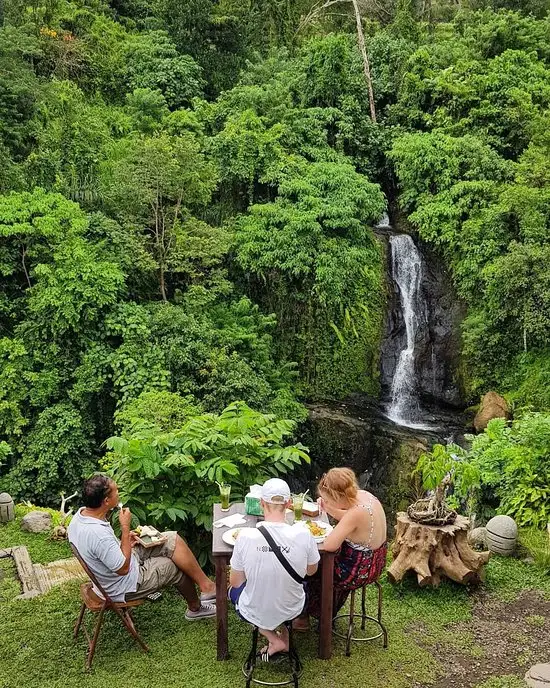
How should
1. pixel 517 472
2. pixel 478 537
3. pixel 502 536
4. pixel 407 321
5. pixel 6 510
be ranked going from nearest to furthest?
pixel 502 536, pixel 478 537, pixel 6 510, pixel 517 472, pixel 407 321

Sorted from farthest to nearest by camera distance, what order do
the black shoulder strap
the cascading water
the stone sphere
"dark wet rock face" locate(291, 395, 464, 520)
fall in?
the cascading water → "dark wet rock face" locate(291, 395, 464, 520) → the stone sphere → the black shoulder strap

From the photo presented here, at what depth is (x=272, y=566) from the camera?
333cm

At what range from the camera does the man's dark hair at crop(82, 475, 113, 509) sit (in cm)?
364

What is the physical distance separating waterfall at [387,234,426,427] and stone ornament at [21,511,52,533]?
7.30 metres

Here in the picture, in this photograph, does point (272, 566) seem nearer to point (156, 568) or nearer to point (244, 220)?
point (156, 568)

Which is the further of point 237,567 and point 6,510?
point 6,510

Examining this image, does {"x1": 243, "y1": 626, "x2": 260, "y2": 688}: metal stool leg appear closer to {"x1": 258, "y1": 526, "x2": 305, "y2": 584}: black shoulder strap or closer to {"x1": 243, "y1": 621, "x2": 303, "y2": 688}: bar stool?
{"x1": 243, "y1": 621, "x2": 303, "y2": 688}: bar stool

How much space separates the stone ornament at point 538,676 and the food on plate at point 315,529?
5.03 feet

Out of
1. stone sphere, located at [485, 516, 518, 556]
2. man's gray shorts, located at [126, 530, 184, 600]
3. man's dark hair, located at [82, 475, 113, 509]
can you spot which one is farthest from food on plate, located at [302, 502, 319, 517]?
stone sphere, located at [485, 516, 518, 556]

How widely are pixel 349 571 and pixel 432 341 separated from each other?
9536 millimetres

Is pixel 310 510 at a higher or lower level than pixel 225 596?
higher

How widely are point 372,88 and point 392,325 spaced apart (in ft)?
23.5

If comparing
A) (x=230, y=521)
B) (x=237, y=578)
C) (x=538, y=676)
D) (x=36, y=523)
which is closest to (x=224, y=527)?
(x=230, y=521)

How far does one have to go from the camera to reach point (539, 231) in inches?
443
